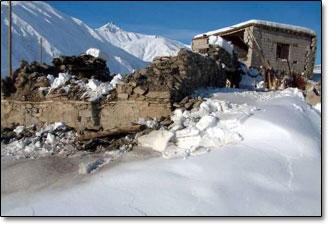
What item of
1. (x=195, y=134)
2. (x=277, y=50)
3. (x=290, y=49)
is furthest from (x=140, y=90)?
(x=290, y=49)

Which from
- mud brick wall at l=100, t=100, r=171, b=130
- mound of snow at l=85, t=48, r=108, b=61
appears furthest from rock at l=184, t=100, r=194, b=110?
mound of snow at l=85, t=48, r=108, b=61

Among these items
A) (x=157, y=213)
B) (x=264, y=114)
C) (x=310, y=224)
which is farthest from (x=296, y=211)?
(x=264, y=114)

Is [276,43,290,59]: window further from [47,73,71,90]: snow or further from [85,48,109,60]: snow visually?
[47,73,71,90]: snow

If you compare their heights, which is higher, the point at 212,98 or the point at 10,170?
the point at 212,98

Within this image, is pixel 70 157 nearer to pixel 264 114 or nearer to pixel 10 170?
pixel 10 170

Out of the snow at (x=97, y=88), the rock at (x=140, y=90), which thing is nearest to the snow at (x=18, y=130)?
the snow at (x=97, y=88)

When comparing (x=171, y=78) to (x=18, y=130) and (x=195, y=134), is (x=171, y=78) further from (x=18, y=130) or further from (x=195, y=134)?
(x=18, y=130)
